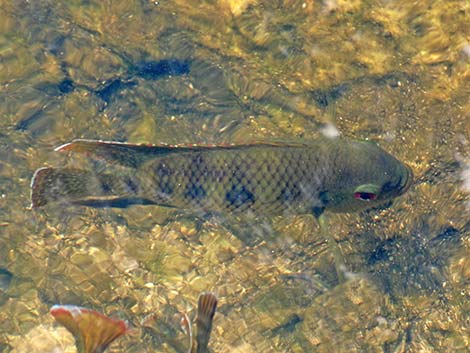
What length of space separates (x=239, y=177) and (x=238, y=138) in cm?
115

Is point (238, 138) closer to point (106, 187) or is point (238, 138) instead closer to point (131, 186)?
point (131, 186)

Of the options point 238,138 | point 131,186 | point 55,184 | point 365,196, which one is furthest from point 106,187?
point 365,196

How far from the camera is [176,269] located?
16.8 feet

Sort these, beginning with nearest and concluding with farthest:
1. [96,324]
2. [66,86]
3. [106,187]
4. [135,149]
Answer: [96,324] → [135,149] → [106,187] → [66,86]

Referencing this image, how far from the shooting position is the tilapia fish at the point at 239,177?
444 centimetres

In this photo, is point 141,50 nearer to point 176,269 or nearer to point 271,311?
point 176,269

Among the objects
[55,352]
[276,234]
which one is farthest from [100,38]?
[55,352]

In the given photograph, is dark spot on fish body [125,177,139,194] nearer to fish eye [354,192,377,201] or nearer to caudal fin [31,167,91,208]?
caudal fin [31,167,91,208]

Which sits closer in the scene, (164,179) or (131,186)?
(164,179)

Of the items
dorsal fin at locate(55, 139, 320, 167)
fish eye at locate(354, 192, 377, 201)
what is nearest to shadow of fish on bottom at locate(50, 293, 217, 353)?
dorsal fin at locate(55, 139, 320, 167)

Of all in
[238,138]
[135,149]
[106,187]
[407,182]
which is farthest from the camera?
[238,138]

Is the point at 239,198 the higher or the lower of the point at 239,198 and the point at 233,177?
the lower

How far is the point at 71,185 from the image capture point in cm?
460

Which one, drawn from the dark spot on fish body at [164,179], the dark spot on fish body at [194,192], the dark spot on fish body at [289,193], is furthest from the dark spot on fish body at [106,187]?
the dark spot on fish body at [289,193]
